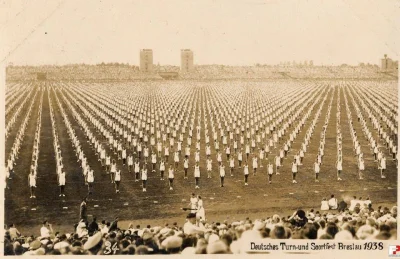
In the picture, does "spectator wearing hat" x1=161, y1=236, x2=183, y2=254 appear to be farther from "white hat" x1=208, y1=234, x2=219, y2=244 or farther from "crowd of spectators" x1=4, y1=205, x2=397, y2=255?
"white hat" x1=208, y1=234, x2=219, y2=244

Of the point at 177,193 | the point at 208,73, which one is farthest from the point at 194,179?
the point at 208,73

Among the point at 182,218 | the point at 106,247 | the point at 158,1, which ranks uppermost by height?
the point at 158,1

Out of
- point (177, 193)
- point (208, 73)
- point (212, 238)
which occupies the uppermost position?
point (208, 73)

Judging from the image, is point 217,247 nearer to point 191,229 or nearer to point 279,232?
point 279,232

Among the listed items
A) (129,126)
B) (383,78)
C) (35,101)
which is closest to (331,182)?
(129,126)

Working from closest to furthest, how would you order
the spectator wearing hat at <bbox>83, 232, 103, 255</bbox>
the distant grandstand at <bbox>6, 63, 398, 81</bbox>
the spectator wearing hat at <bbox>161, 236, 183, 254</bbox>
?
the spectator wearing hat at <bbox>161, 236, 183, 254</bbox> < the spectator wearing hat at <bbox>83, 232, 103, 255</bbox> < the distant grandstand at <bbox>6, 63, 398, 81</bbox>

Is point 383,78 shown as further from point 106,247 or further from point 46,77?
point 106,247

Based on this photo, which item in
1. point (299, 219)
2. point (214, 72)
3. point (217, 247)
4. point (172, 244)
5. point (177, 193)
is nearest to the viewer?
point (217, 247)

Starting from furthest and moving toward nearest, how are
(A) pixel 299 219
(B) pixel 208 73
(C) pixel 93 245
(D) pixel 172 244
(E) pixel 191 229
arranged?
(B) pixel 208 73 < (A) pixel 299 219 < (E) pixel 191 229 < (C) pixel 93 245 < (D) pixel 172 244

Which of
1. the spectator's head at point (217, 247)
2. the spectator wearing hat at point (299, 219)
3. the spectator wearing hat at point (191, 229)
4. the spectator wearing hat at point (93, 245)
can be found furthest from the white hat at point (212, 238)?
the spectator wearing hat at point (299, 219)

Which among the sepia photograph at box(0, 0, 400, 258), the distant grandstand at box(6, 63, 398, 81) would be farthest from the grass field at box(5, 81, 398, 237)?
the distant grandstand at box(6, 63, 398, 81)

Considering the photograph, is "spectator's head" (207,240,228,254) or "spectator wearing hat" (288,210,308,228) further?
"spectator wearing hat" (288,210,308,228)
